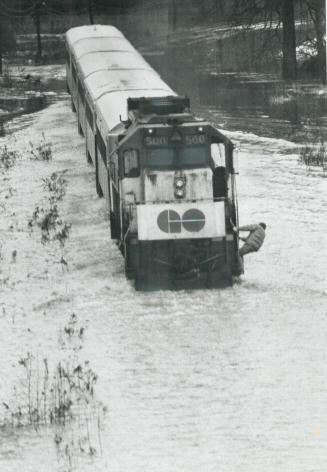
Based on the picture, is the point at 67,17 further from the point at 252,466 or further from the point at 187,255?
the point at 252,466

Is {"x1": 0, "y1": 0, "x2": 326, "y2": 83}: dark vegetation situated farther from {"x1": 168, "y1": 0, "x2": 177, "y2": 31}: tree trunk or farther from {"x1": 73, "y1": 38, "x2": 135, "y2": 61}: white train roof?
{"x1": 73, "y1": 38, "x2": 135, "y2": 61}: white train roof

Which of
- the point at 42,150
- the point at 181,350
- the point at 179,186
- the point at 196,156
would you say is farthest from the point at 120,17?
the point at 181,350

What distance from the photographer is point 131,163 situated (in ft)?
54.7

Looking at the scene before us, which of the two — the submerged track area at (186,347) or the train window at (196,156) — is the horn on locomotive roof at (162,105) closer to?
A: the train window at (196,156)

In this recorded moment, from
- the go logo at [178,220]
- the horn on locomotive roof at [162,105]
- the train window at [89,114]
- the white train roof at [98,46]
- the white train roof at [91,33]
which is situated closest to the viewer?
the go logo at [178,220]

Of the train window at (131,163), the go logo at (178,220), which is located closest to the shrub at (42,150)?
the train window at (131,163)

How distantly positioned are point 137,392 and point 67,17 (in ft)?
221

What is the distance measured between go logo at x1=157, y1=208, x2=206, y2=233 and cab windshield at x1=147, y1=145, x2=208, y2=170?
0.83 m

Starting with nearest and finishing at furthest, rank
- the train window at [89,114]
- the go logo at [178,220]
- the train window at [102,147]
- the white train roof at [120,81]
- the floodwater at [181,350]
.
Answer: the floodwater at [181,350] < the go logo at [178,220] < the train window at [102,147] < the white train roof at [120,81] < the train window at [89,114]

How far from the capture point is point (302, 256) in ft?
61.5

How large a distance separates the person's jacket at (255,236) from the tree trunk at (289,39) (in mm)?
29704

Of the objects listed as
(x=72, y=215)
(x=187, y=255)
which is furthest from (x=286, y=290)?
(x=72, y=215)

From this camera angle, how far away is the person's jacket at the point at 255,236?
18359mm

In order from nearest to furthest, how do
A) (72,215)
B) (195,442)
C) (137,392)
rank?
(195,442)
(137,392)
(72,215)
